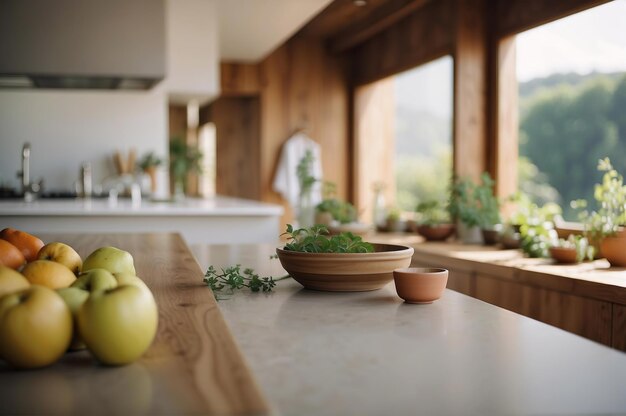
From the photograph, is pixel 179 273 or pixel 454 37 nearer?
pixel 179 273

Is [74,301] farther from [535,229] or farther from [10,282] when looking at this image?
[535,229]

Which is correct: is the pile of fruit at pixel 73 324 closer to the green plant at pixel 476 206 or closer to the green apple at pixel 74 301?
the green apple at pixel 74 301

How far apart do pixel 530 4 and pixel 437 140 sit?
5330 mm

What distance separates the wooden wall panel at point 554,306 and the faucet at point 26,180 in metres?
3.14

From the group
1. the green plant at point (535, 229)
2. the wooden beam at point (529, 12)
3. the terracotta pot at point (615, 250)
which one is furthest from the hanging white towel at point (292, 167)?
the terracotta pot at point (615, 250)

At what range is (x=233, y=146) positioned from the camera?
7648 mm

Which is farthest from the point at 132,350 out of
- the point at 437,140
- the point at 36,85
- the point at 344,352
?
the point at 437,140

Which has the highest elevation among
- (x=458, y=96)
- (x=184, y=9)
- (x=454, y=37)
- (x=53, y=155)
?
(x=184, y=9)

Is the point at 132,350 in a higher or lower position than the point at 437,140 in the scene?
lower

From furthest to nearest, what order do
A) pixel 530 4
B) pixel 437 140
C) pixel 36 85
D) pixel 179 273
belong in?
1. pixel 437 140
2. pixel 36 85
3. pixel 530 4
4. pixel 179 273

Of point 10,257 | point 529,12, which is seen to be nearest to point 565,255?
point 529,12

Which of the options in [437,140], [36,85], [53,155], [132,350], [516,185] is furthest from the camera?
[437,140]

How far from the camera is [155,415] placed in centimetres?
73

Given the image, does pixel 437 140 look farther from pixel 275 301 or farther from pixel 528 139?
pixel 275 301
